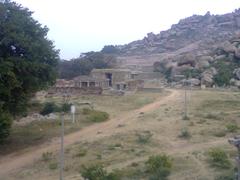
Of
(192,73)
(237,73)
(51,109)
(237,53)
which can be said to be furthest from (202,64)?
(51,109)

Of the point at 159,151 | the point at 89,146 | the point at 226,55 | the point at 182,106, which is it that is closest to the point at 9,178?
the point at 89,146

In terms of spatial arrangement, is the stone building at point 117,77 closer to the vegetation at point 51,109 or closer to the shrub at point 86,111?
the shrub at point 86,111

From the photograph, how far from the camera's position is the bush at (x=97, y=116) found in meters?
36.1

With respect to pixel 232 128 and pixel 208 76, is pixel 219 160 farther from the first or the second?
pixel 208 76

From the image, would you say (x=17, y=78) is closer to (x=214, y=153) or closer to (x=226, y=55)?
(x=214, y=153)

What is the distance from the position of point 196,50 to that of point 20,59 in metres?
70.1

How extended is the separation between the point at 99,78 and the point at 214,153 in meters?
43.8

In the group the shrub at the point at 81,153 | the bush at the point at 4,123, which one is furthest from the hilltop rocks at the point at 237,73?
the bush at the point at 4,123

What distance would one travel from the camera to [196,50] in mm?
94312

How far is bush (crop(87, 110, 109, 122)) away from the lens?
36.1 m

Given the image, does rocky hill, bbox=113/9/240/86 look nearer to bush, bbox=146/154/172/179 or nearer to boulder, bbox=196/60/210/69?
boulder, bbox=196/60/210/69

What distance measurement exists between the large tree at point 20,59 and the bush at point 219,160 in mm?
11137

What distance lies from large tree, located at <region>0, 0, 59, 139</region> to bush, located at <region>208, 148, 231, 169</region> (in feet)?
36.5

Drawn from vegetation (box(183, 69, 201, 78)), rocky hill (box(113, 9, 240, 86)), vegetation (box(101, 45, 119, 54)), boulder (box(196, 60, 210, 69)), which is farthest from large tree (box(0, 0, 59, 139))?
vegetation (box(101, 45, 119, 54))
